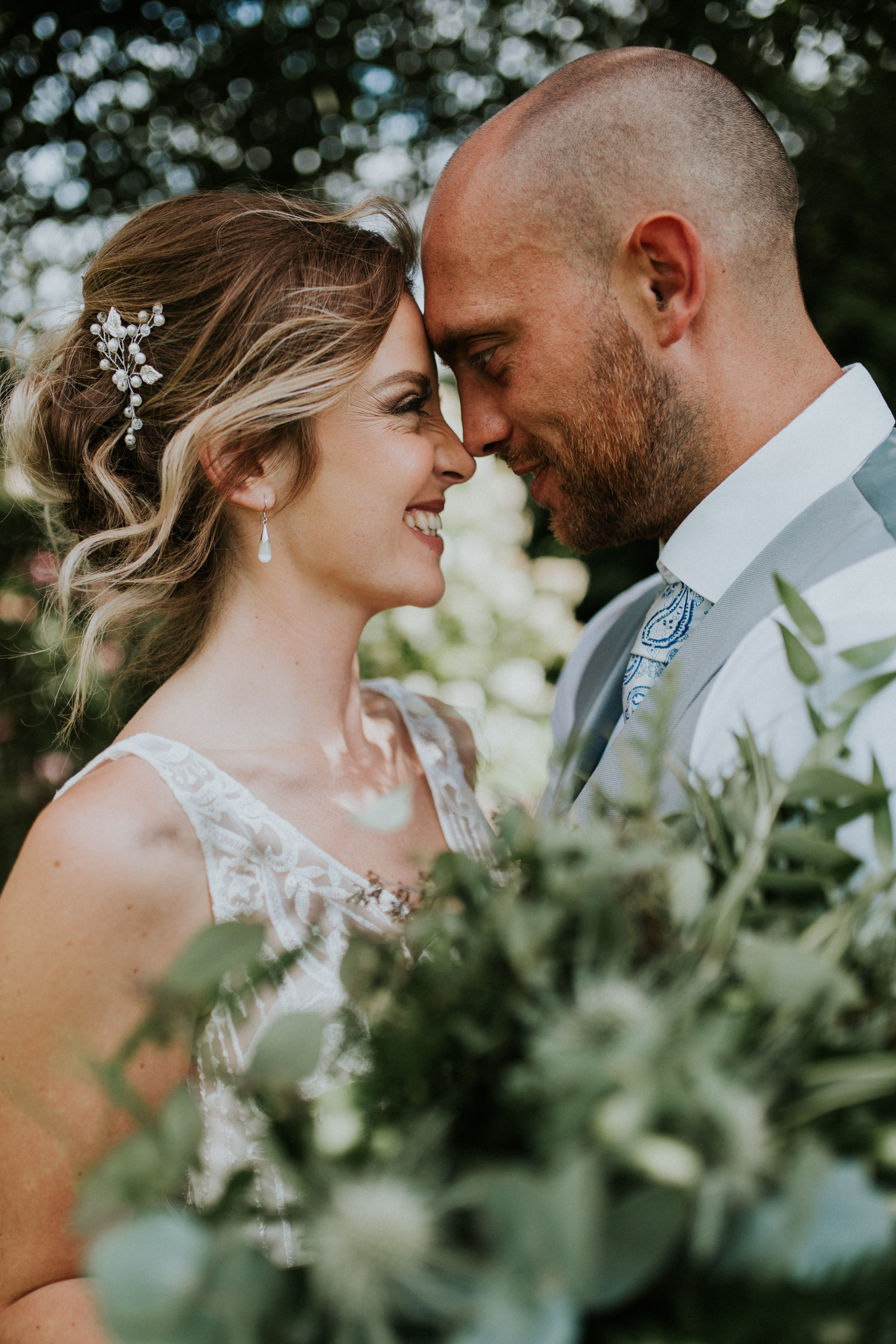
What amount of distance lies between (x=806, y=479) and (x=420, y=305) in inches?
44.1

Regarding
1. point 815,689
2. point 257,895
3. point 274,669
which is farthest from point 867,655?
point 274,669

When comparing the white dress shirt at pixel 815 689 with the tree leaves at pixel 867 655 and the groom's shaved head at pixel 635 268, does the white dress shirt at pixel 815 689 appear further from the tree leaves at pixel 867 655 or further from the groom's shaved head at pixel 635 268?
the groom's shaved head at pixel 635 268

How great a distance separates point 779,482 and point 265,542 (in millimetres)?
1084

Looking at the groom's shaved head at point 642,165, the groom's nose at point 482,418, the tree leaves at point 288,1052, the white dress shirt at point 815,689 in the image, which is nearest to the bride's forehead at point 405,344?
the groom's nose at point 482,418

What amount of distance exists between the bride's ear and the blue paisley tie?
866 millimetres

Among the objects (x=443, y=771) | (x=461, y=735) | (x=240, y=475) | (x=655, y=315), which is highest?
(x=655, y=315)

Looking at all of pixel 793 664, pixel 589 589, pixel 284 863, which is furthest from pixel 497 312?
pixel 589 589

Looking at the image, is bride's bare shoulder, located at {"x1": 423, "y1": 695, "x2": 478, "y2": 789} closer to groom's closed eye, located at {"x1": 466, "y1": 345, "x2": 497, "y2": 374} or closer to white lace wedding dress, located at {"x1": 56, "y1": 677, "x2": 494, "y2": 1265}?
white lace wedding dress, located at {"x1": 56, "y1": 677, "x2": 494, "y2": 1265}

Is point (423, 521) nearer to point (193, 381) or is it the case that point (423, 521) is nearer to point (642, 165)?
point (193, 381)

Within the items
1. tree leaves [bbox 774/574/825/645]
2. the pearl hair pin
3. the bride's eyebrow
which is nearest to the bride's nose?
the bride's eyebrow

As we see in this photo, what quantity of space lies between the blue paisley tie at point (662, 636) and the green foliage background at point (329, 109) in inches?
65.4

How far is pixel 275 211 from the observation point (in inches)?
89.0

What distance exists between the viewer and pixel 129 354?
226 cm

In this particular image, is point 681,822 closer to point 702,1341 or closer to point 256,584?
point 702,1341
